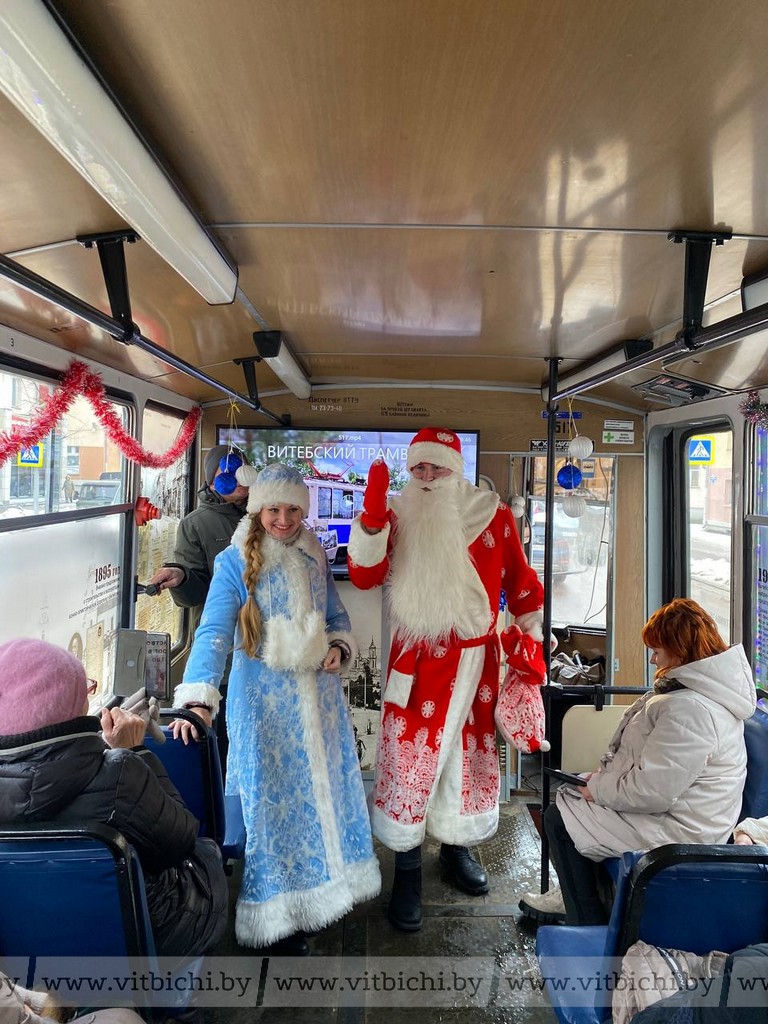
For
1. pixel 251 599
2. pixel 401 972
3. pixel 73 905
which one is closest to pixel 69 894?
pixel 73 905

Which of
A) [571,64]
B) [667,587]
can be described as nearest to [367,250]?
[571,64]

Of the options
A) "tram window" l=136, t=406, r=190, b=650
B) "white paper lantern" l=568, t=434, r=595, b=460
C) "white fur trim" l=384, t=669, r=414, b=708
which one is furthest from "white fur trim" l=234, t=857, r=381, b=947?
"white paper lantern" l=568, t=434, r=595, b=460

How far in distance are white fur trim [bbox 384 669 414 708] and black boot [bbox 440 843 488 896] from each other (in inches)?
33.5

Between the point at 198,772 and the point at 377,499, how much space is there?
112 cm

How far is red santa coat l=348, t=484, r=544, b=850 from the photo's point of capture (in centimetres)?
239

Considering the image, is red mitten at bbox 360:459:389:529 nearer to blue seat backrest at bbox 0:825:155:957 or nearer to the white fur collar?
the white fur collar

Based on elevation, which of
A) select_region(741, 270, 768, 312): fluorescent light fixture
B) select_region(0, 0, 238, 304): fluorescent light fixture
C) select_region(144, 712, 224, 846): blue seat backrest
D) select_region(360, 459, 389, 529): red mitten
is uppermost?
select_region(741, 270, 768, 312): fluorescent light fixture

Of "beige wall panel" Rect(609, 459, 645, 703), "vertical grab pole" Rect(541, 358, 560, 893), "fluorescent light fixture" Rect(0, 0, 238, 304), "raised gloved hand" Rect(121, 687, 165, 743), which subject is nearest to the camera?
"fluorescent light fixture" Rect(0, 0, 238, 304)

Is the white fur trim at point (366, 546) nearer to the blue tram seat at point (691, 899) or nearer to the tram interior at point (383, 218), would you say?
the tram interior at point (383, 218)

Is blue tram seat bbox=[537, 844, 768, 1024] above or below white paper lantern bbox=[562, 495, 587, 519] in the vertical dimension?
below

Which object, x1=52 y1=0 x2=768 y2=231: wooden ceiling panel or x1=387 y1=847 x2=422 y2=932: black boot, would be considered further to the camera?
x1=387 y1=847 x2=422 y2=932: black boot

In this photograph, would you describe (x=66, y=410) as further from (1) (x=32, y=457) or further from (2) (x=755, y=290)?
(2) (x=755, y=290)

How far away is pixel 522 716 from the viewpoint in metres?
2.50

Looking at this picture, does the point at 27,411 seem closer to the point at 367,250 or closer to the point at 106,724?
the point at 106,724
